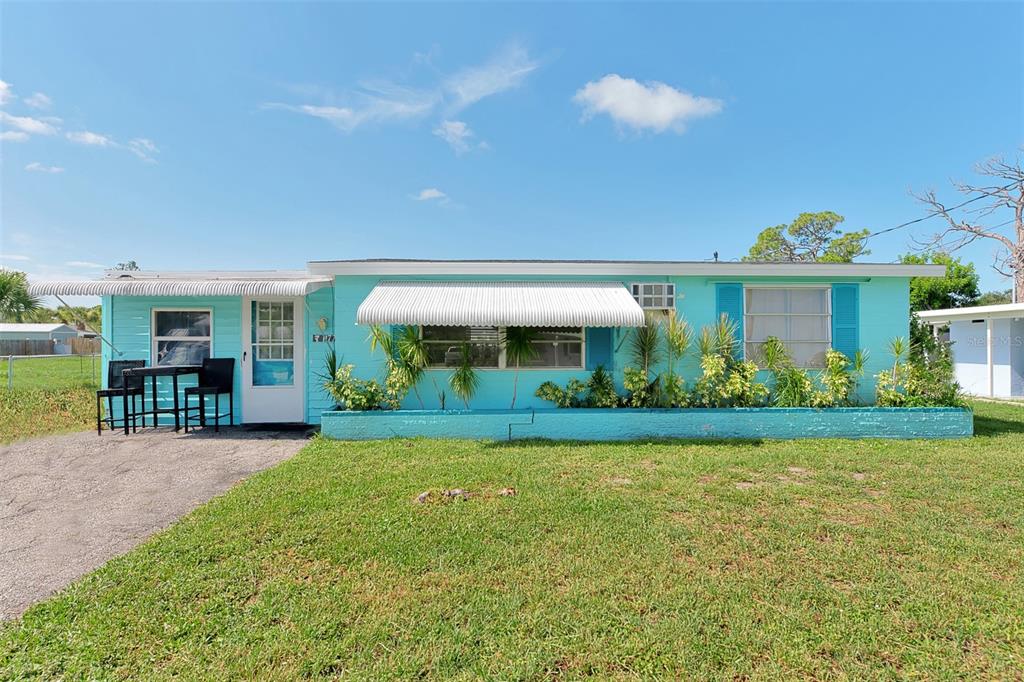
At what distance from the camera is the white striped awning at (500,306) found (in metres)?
7.76

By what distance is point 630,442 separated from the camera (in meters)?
7.99

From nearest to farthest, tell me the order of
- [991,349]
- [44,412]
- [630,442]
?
[630,442] → [44,412] → [991,349]

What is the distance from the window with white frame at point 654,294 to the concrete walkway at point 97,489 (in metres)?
7.13

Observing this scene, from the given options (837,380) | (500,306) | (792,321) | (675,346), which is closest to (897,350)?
(837,380)

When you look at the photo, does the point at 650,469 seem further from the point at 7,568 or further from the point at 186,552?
the point at 7,568

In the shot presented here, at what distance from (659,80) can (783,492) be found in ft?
44.3

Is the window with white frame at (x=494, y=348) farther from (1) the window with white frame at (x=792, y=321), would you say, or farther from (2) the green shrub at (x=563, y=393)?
(1) the window with white frame at (x=792, y=321)

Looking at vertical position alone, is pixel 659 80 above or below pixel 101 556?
above

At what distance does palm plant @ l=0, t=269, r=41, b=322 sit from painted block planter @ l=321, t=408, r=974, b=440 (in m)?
17.9

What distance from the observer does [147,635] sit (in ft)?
9.57

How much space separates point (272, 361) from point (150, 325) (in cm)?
271

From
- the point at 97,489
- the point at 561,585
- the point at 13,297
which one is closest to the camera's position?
the point at 561,585

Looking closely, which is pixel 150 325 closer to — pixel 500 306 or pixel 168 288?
pixel 168 288

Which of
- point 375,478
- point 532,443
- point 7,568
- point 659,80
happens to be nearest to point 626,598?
point 375,478
